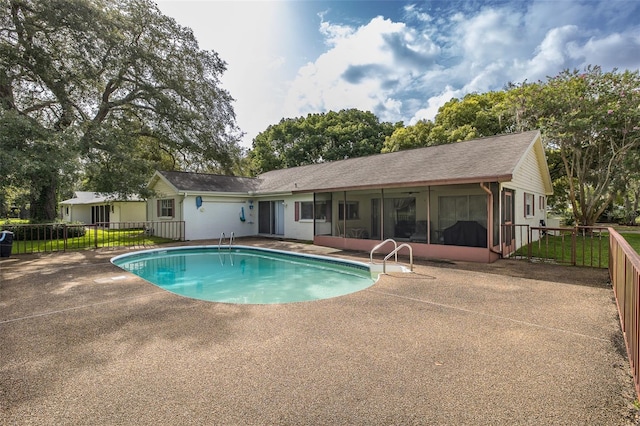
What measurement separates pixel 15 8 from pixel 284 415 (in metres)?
18.4

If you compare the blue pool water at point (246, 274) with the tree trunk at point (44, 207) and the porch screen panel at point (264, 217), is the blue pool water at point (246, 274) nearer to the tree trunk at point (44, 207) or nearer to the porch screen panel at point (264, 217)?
the porch screen panel at point (264, 217)

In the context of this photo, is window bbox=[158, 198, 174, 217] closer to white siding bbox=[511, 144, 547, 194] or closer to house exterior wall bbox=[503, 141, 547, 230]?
house exterior wall bbox=[503, 141, 547, 230]

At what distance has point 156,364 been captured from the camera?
3.40 metres

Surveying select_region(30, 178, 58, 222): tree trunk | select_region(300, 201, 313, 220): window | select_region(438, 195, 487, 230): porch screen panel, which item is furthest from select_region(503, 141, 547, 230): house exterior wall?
select_region(30, 178, 58, 222): tree trunk

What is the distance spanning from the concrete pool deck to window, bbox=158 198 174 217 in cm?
1103

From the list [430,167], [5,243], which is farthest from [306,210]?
[5,243]

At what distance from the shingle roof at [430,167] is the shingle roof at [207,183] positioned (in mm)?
2417

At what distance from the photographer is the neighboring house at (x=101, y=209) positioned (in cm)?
2570

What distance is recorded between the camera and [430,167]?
37.3 ft

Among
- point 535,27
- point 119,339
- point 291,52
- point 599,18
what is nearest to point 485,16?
point 535,27

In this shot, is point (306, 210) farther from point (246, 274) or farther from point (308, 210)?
point (246, 274)

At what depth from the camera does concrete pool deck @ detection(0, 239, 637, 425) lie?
2.61m

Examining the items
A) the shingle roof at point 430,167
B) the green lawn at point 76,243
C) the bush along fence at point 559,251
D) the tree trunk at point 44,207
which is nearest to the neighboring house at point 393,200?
the shingle roof at point 430,167

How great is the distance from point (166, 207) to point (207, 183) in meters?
2.47
